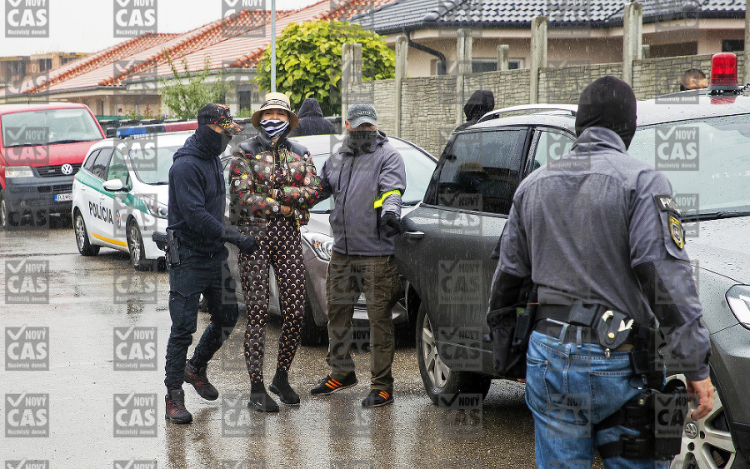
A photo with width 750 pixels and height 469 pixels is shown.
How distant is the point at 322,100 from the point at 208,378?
13.1 meters

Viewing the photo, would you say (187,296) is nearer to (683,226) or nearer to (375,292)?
(375,292)

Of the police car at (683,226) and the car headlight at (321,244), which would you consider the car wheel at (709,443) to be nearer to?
the police car at (683,226)

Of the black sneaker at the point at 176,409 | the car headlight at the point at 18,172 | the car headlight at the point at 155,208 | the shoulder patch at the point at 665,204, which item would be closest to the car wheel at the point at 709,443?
the shoulder patch at the point at 665,204

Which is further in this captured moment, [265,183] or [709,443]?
[265,183]

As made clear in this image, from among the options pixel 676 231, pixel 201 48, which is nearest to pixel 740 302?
pixel 676 231

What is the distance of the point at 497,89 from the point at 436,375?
31.5ft

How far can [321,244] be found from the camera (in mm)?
7617

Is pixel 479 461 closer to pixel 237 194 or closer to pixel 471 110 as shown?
pixel 237 194

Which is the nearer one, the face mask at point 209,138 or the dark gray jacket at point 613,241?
the dark gray jacket at point 613,241

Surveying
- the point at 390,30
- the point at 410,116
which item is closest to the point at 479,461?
the point at 410,116

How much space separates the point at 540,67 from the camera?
13.9 m

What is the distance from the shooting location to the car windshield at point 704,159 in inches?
184

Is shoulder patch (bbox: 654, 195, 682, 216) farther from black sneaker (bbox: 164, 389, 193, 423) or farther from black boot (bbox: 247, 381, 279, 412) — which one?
black sneaker (bbox: 164, 389, 193, 423)

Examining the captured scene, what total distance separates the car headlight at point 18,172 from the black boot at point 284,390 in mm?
13343
